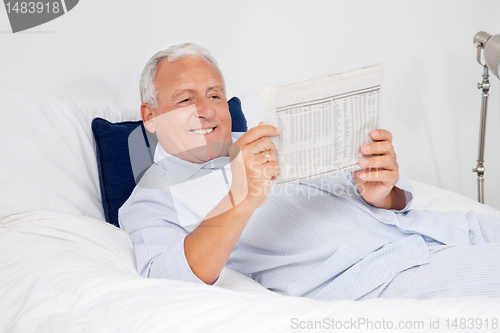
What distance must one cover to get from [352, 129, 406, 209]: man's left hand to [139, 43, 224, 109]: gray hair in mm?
552

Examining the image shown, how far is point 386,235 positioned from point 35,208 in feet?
2.89

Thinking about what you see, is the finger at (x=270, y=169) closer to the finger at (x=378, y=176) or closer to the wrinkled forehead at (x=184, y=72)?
the finger at (x=378, y=176)

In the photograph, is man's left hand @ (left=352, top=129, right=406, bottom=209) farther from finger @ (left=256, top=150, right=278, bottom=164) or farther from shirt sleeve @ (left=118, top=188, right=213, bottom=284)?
shirt sleeve @ (left=118, top=188, right=213, bottom=284)

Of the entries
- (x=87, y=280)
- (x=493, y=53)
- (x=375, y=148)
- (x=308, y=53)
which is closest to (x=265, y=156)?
(x=375, y=148)

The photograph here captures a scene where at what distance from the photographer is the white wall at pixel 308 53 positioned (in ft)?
4.97

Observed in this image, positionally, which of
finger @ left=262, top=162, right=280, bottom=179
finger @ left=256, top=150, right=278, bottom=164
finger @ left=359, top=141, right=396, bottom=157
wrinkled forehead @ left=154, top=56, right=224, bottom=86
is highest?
wrinkled forehead @ left=154, top=56, right=224, bottom=86

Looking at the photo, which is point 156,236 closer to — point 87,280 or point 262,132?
point 87,280

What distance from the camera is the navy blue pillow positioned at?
4.20ft

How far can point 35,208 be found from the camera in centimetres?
112

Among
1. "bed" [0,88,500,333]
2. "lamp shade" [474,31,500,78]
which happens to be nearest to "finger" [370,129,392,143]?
"bed" [0,88,500,333]

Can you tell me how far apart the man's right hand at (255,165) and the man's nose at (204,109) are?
36cm

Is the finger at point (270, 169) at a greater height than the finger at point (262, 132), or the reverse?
the finger at point (262, 132)

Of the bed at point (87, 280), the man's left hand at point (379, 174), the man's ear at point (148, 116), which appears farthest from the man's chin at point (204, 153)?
the man's left hand at point (379, 174)

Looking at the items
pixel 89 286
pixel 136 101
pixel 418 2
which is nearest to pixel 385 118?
pixel 418 2
